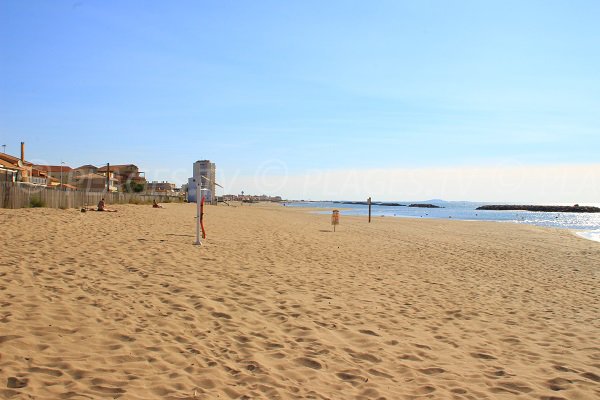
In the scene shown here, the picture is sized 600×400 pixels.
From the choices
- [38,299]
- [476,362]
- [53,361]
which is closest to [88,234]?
[38,299]

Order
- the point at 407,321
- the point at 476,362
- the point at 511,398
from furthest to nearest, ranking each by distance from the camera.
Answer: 1. the point at 407,321
2. the point at 476,362
3. the point at 511,398

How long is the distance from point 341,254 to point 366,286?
414 cm

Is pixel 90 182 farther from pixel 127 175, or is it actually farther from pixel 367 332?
pixel 367 332

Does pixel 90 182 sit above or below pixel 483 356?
above

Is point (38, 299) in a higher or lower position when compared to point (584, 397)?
higher

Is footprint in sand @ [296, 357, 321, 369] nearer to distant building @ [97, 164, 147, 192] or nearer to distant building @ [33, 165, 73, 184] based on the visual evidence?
distant building @ [33, 165, 73, 184]

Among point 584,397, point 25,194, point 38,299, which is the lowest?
point 584,397

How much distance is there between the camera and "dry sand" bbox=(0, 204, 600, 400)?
375 centimetres

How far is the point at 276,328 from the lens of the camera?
5270 mm

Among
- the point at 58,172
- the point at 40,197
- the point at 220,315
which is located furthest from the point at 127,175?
the point at 220,315

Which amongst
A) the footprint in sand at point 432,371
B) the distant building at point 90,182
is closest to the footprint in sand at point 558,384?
the footprint in sand at point 432,371

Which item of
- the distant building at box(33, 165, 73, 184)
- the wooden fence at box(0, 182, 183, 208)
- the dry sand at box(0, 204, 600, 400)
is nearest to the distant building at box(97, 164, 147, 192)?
the distant building at box(33, 165, 73, 184)

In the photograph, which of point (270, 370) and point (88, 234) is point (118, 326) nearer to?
point (270, 370)

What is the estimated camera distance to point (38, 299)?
5.52 meters
